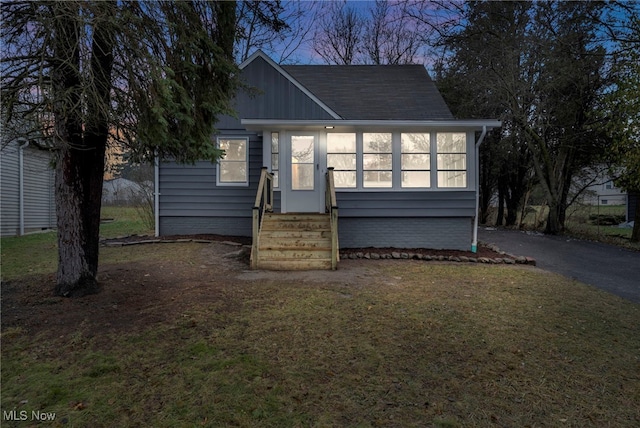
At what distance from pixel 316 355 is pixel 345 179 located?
6.38 metres

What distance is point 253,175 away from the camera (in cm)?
981

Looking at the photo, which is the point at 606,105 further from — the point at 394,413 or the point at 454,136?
the point at 394,413

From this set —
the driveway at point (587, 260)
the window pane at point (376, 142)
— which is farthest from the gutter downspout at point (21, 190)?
the driveway at point (587, 260)

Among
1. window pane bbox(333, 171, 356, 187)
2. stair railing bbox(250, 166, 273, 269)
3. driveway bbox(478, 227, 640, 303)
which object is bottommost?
driveway bbox(478, 227, 640, 303)

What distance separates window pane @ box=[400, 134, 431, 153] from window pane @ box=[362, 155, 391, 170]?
1.60 ft

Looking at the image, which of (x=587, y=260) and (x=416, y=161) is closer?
(x=587, y=260)

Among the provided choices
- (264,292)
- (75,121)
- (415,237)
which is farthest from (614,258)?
(75,121)

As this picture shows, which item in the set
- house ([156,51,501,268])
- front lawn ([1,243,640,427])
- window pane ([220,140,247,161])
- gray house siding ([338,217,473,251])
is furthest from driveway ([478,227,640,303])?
window pane ([220,140,247,161])

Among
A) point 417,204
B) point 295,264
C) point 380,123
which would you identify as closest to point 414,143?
point 380,123

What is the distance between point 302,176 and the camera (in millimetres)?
9211

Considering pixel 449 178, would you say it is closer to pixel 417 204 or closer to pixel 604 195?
pixel 417 204

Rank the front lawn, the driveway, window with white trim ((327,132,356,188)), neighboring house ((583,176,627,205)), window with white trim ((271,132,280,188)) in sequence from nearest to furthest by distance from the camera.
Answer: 1. the front lawn
2. the driveway
3. window with white trim ((327,132,356,188))
4. window with white trim ((271,132,280,188))
5. neighboring house ((583,176,627,205))

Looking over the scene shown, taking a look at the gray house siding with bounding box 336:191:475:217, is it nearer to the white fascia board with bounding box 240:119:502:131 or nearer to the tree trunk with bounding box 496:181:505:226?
the white fascia board with bounding box 240:119:502:131

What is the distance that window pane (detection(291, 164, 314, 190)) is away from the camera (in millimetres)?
9172
